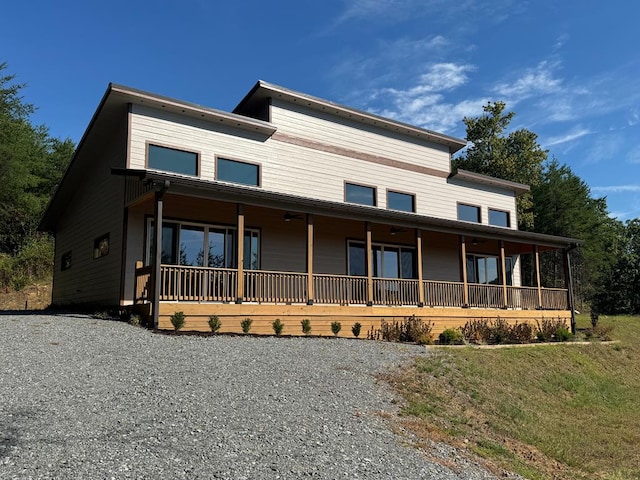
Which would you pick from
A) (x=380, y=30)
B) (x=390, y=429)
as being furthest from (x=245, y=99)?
(x=390, y=429)

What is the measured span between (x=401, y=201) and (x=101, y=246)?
1073 centimetres

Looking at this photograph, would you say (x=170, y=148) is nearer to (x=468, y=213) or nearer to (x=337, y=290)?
(x=337, y=290)

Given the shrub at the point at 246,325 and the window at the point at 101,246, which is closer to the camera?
the shrub at the point at 246,325

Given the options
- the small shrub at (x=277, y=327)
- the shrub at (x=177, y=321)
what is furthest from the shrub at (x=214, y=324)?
the small shrub at (x=277, y=327)

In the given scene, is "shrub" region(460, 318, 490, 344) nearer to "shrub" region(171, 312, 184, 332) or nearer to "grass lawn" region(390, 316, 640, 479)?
"grass lawn" region(390, 316, 640, 479)

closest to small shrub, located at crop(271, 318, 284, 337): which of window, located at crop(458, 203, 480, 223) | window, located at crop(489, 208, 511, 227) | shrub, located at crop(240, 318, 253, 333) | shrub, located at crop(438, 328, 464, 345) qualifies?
shrub, located at crop(240, 318, 253, 333)

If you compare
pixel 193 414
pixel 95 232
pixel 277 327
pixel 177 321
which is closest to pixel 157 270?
pixel 177 321

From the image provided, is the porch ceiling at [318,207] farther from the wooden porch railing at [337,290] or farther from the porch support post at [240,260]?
the wooden porch railing at [337,290]

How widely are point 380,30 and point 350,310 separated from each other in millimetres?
9966

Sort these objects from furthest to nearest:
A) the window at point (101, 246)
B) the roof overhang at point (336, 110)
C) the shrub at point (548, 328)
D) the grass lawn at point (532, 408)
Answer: the shrub at point (548, 328) → the roof overhang at point (336, 110) → the window at point (101, 246) → the grass lawn at point (532, 408)

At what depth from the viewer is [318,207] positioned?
14.6 m

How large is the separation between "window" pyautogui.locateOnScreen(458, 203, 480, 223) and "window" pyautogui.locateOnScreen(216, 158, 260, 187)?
373 inches

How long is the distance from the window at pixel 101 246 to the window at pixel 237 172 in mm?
3906

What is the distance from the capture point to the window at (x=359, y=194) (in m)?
18.9
